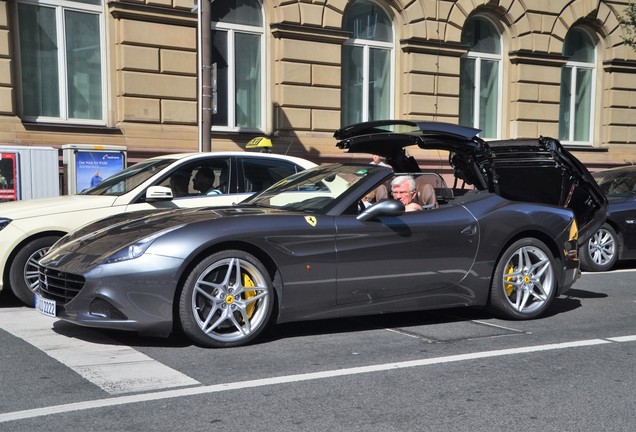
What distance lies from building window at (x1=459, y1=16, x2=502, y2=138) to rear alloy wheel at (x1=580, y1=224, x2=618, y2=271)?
32.4 feet

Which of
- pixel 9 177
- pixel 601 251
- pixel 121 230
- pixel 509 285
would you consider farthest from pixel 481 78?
pixel 121 230

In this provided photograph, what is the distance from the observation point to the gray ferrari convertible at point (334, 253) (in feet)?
17.7

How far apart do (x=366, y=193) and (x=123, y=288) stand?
6.98ft

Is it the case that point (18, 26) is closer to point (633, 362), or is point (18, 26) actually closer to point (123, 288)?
point (123, 288)

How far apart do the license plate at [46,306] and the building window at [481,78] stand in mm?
16458

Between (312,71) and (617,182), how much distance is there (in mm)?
7867

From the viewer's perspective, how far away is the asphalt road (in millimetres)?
4141

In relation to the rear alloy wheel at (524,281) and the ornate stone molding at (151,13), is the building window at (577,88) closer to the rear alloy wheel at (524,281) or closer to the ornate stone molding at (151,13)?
the ornate stone molding at (151,13)

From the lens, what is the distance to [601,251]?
11336mm

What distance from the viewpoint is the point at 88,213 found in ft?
25.7

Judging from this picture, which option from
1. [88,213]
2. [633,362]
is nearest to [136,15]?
[88,213]

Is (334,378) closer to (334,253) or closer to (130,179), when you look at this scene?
(334,253)

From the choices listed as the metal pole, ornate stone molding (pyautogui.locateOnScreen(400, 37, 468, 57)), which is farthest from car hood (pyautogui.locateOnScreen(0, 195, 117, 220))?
ornate stone molding (pyautogui.locateOnScreen(400, 37, 468, 57))

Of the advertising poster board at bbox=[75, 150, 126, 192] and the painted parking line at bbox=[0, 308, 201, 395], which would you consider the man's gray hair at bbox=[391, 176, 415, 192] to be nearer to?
the painted parking line at bbox=[0, 308, 201, 395]
